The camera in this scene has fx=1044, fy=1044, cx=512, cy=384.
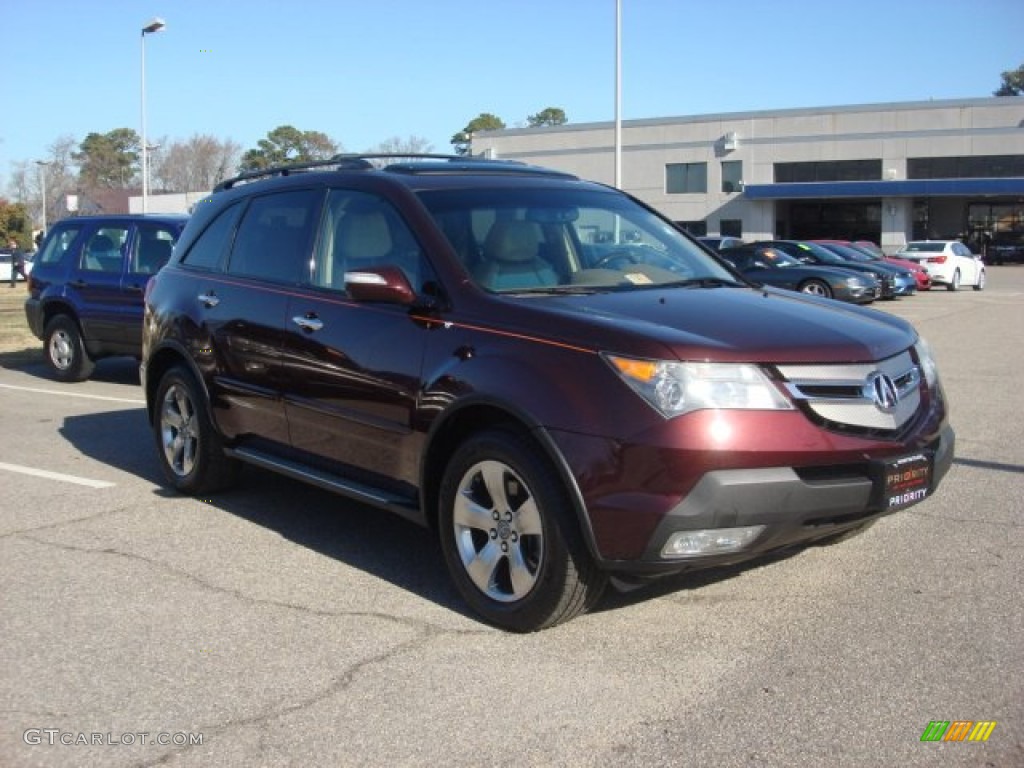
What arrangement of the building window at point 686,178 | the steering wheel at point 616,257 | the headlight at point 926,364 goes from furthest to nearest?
1. the building window at point 686,178
2. the steering wheel at point 616,257
3. the headlight at point 926,364

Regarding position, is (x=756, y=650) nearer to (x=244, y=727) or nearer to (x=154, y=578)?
(x=244, y=727)

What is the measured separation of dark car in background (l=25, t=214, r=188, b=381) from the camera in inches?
448

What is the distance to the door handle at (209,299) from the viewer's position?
6067 mm

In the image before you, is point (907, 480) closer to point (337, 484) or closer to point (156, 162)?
point (337, 484)

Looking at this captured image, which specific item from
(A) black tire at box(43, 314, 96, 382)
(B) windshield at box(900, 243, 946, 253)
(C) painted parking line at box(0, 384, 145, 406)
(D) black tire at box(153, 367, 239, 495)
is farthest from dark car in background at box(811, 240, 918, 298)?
(D) black tire at box(153, 367, 239, 495)

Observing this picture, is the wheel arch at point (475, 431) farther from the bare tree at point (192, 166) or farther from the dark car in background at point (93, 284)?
the bare tree at point (192, 166)

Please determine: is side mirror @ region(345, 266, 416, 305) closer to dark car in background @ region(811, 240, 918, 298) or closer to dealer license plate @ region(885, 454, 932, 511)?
dealer license plate @ region(885, 454, 932, 511)

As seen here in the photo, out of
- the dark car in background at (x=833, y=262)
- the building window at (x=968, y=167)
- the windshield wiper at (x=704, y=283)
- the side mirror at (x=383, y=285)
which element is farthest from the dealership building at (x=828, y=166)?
the side mirror at (x=383, y=285)

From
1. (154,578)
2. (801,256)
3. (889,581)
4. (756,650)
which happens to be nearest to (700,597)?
(756,650)

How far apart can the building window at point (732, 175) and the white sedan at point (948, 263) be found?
26.2 metres

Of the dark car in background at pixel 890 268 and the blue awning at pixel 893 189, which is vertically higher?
the blue awning at pixel 893 189

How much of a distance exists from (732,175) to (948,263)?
28061 mm

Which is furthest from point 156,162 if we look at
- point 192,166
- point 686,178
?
point 686,178

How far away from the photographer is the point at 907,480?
408cm
